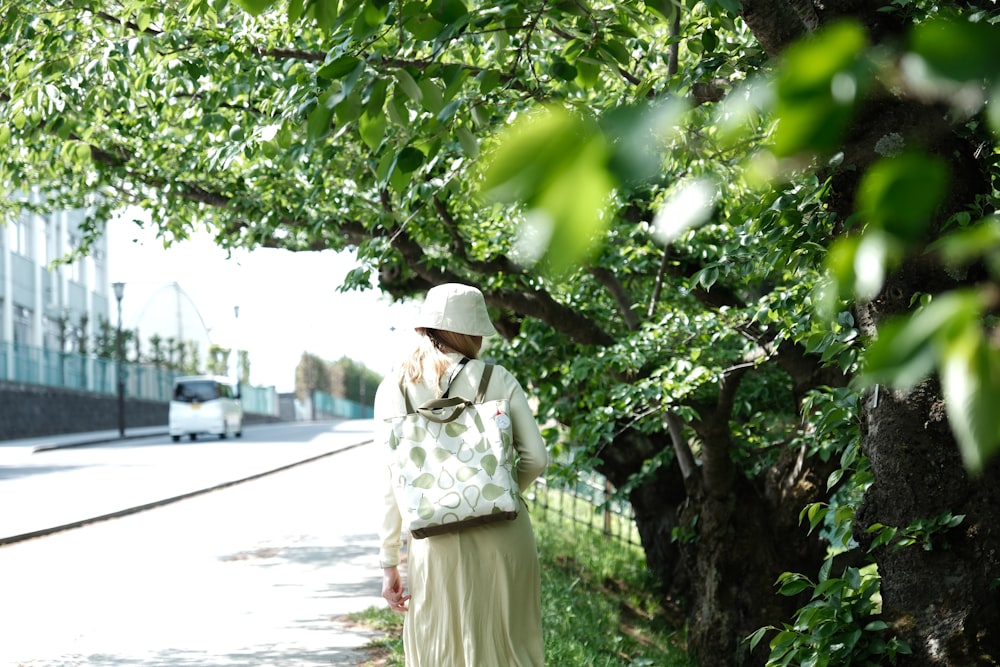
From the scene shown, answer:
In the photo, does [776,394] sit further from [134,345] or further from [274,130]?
[134,345]

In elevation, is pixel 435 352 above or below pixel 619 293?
below

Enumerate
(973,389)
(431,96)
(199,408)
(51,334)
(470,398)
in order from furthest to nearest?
(51,334) < (199,408) < (470,398) < (431,96) < (973,389)

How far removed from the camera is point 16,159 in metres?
9.66

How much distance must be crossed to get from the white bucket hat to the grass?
3.21 m

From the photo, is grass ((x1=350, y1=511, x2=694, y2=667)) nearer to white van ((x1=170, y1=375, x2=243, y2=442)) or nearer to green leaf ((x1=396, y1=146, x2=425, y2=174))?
green leaf ((x1=396, y1=146, x2=425, y2=174))

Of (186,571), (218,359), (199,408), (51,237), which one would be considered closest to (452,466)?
(186,571)

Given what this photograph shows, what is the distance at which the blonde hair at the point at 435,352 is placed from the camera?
4215mm

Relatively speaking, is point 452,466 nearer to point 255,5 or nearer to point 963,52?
point 255,5

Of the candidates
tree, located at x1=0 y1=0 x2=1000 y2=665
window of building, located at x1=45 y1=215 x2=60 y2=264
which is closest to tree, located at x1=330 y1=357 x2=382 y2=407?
window of building, located at x1=45 y1=215 x2=60 y2=264

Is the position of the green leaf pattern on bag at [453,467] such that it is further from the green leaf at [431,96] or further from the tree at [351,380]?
the tree at [351,380]

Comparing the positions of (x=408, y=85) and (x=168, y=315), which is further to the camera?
(x=168, y=315)

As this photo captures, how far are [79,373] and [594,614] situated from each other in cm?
3615

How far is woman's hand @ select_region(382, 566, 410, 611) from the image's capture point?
169 inches

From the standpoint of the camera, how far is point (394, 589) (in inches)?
170
